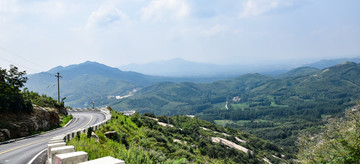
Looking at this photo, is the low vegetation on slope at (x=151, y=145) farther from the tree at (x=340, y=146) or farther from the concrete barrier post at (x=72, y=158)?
the tree at (x=340, y=146)

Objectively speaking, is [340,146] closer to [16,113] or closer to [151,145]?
[151,145]

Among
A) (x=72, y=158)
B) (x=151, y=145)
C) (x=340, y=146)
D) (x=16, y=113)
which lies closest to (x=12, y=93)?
(x=16, y=113)

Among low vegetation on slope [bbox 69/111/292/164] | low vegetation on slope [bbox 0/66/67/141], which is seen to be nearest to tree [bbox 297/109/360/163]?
low vegetation on slope [bbox 69/111/292/164]

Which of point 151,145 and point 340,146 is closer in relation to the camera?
point 340,146

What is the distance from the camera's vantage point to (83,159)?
632 cm

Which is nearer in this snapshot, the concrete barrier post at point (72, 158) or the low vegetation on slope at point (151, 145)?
the concrete barrier post at point (72, 158)

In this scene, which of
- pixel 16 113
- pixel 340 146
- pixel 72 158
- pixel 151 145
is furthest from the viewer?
pixel 16 113

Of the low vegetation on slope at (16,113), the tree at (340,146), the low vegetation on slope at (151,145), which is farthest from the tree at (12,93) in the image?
the tree at (340,146)

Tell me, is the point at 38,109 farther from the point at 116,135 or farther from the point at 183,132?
the point at 183,132

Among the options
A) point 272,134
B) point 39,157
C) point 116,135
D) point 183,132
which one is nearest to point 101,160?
point 39,157

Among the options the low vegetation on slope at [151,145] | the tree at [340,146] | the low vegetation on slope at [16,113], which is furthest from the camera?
the low vegetation on slope at [16,113]

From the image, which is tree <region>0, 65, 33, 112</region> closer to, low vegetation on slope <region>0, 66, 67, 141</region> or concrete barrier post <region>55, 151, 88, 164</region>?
low vegetation on slope <region>0, 66, 67, 141</region>

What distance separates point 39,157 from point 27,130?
49.6 feet

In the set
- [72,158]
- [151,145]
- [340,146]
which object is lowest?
[151,145]
